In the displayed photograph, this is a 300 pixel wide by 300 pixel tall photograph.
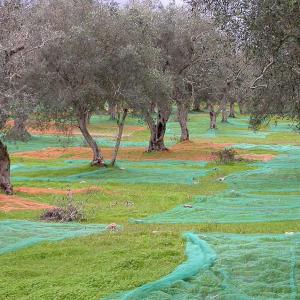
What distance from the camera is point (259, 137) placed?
151 ft

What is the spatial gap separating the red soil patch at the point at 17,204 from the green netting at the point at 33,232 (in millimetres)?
3587

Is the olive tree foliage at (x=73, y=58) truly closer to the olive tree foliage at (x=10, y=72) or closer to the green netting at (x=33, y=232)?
the olive tree foliage at (x=10, y=72)

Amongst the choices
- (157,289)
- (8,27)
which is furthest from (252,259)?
(8,27)

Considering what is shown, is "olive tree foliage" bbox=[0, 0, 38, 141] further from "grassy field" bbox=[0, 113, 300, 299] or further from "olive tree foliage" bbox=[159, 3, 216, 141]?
"olive tree foliage" bbox=[159, 3, 216, 141]

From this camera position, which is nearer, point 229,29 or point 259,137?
point 229,29

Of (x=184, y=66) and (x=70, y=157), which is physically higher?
(x=184, y=66)

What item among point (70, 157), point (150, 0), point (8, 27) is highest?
point (150, 0)

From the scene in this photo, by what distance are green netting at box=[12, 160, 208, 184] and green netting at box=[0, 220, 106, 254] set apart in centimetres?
1028

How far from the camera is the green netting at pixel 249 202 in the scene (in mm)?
13477

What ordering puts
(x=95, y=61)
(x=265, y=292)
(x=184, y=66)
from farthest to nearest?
1. (x=184, y=66)
2. (x=95, y=61)
3. (x=265, y=292)

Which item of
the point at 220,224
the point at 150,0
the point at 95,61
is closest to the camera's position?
the point at 220,224

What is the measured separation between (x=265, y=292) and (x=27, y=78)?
1779 centimetres

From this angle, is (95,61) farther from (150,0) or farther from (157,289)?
(157,289)

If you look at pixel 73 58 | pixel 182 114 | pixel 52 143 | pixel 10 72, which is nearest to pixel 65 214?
pixel 10 72
